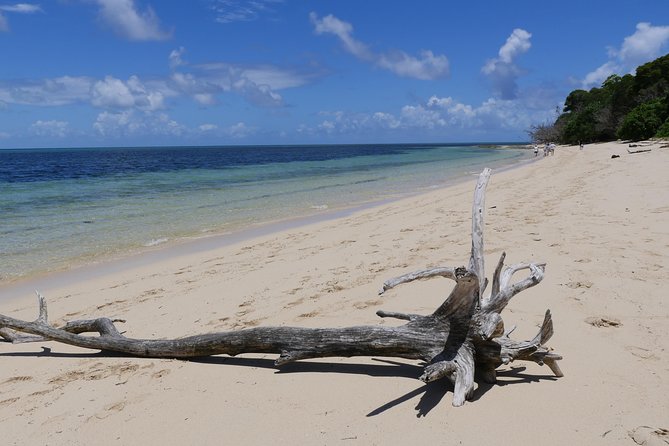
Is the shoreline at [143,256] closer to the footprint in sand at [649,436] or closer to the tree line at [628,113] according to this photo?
the footprint in sand at [649,436]

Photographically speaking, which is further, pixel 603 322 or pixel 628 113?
pixel 628 113

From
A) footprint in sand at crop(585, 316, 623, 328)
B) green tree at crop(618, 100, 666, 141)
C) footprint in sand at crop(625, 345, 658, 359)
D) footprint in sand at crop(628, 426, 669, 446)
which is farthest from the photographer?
green tree at crop(618, 100, 666, 141)

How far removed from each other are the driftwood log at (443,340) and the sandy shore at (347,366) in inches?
5.8

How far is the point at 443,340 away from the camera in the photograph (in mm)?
3240

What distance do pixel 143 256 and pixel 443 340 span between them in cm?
731

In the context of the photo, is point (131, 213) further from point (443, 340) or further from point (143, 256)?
point (443, 340)

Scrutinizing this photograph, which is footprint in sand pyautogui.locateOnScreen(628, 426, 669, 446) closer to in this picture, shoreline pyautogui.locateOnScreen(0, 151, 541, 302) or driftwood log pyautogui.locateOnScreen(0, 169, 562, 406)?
driftwood log pyautogui.locateOnScreen(0, 169, 562, 406)

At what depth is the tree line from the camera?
1612 inches

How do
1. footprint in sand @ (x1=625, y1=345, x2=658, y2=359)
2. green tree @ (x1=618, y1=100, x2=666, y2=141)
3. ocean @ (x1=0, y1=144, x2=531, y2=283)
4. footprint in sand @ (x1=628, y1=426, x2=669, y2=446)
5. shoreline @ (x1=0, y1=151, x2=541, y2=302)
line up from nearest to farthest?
footprint in sand @ (x1=628, y1=426, x2=669, y2=446) < footprint in sand @ (x1=625, y1=345, x2=658, y2=359) < shoreline @ (x1=0, y1=151, x2=541, y2=302) < ocean @ (x1=0, y1=144, x2=531, y2=283) < green tree @ (x1=618, y1=100, x2=666, y2=141)

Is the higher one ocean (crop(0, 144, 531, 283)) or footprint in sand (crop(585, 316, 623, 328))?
footprint in sand (crop(585, 316, 623, 328))

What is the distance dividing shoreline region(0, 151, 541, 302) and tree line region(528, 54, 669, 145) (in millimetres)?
35777

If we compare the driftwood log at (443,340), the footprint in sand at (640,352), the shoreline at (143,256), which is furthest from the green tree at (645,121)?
the driftwood log at (443,340)

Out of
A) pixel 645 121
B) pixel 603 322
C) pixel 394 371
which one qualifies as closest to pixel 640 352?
pixel 603 322

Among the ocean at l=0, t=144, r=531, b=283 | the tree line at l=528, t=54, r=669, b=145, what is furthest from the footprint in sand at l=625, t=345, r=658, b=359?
the tree line at l=528, t=54, r=669, b=145
